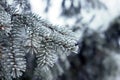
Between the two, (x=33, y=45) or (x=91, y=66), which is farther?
(x=91, y=66)

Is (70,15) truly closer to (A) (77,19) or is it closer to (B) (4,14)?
(A) (77,19)

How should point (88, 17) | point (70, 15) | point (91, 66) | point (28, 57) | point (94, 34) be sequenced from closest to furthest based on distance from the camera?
1. point (28, 57)
2. point (70, 15)
3. point (88, 17)
4. point (94, 34)
5. point (91, 66)

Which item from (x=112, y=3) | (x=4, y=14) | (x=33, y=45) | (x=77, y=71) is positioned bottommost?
(x=77, y=71)

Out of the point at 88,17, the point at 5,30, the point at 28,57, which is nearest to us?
the point at 5,30

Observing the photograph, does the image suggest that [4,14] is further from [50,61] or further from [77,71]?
[77,71]

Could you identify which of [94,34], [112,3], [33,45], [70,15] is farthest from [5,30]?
[112,3]

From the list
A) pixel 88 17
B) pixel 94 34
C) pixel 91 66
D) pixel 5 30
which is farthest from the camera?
pixel 91 66

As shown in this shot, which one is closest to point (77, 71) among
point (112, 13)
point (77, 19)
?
point (112, 13)

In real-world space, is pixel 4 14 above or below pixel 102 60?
above

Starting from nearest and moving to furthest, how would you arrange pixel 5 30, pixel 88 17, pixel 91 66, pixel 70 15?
1. pixel 5 30
2. pixel 70 15
3. pixel 88 17
4. pixel 91 66
